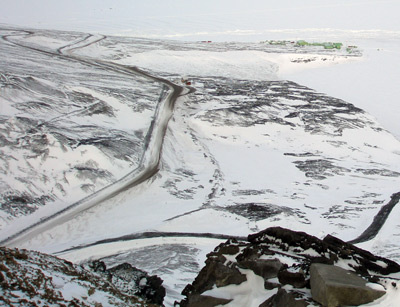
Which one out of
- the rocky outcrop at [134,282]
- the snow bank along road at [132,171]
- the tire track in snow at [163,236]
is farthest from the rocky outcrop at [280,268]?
the snow bank along road at [132,171]

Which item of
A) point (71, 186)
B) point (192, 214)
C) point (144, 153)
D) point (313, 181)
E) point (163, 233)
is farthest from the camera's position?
point (144, 153)

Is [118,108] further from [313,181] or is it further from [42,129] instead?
[313,181]

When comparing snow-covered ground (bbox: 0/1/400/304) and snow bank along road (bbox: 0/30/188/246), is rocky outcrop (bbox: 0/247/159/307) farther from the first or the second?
snow bank along road (bbox: 0/30/188/246)

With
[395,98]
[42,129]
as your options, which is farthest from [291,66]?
[42,129]

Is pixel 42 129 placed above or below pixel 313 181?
above

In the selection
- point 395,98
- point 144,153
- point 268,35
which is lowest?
point 144,153

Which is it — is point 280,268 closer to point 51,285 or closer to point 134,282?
point 134,282
